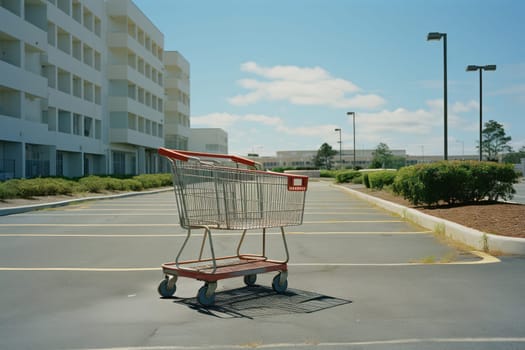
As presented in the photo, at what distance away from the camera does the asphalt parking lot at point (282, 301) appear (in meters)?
5.05

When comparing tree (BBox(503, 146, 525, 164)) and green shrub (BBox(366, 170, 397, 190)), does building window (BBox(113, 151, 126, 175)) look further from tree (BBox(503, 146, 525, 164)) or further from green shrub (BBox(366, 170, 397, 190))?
tree (BBox(503, 146, 525, 164))

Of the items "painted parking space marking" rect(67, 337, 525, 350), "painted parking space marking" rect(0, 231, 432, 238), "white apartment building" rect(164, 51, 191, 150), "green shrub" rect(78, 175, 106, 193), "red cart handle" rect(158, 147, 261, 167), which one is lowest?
"painted parking space marking" rect(0, 231, 432, 238)

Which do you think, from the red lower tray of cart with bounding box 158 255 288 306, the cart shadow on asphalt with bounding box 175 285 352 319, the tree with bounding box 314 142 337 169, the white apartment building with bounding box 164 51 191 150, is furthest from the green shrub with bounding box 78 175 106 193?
the tree with bounding box 314 142 337 169

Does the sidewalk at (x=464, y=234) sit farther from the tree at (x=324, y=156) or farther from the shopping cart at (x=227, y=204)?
the tree at (x=324, y=156)

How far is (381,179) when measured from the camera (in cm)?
2975

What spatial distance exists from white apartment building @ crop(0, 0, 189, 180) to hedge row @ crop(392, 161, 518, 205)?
25.8 metres

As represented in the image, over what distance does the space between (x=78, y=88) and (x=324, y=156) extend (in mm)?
96670

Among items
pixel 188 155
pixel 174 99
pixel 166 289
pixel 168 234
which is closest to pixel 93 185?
pixel 168 234

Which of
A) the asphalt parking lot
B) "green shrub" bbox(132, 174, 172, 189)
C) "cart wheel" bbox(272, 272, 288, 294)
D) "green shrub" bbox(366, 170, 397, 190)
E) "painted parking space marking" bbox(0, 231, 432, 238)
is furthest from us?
"green shrub" bbox(132, 174, 172, 189)

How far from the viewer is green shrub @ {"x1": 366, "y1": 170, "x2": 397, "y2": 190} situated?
28141mm

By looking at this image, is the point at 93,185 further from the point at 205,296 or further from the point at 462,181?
the point at 205,296

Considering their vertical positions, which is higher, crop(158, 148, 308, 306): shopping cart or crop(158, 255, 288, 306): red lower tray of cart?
crop(158, 148, 308, 306): shopping cart

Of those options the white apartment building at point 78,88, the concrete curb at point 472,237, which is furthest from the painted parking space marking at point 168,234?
the white apartment building at point 78,88

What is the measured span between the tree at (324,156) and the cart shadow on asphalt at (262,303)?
431ft
